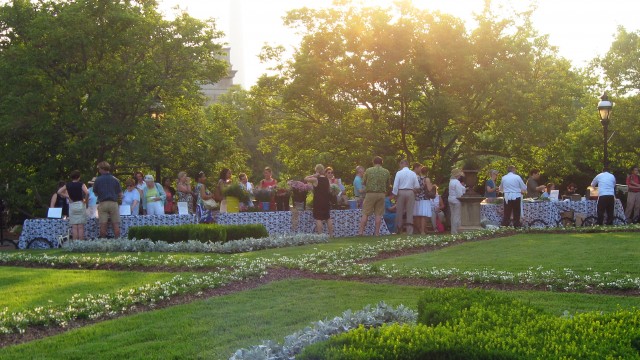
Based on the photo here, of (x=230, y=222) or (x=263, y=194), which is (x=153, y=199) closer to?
(x=230, y=222)

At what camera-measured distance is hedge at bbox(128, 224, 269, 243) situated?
1819cm

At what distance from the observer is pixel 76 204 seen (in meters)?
18.7

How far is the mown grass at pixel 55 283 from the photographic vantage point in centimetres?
1034

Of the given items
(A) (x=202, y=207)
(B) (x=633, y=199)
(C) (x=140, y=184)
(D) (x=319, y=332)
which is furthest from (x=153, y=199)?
(D) (x=319, y=332)

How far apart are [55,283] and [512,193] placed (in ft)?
41.5

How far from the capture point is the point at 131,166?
29.4 metres

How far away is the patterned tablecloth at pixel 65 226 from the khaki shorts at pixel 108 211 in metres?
0.98

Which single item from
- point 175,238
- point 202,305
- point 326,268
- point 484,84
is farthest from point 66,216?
point 484,84

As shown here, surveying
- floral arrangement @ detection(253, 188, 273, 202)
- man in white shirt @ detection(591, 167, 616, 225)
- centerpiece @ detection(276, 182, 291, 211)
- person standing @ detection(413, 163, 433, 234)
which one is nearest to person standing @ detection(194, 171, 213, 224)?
floral arrangement @ detection(253, 188, 273, 202)

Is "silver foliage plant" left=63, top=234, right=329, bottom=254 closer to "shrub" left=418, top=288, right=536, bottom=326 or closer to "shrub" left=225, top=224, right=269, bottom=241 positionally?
"shrub" left=225, top=224, right=269, bottom=241

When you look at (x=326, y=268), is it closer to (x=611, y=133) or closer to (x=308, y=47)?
(x=308, y=47)

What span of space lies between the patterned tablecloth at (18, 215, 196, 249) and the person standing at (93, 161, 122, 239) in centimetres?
98

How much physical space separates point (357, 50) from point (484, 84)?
5.06 meters

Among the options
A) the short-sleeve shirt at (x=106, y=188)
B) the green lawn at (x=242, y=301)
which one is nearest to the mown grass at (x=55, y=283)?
Result: the green lawn at (x=242, y=301)
